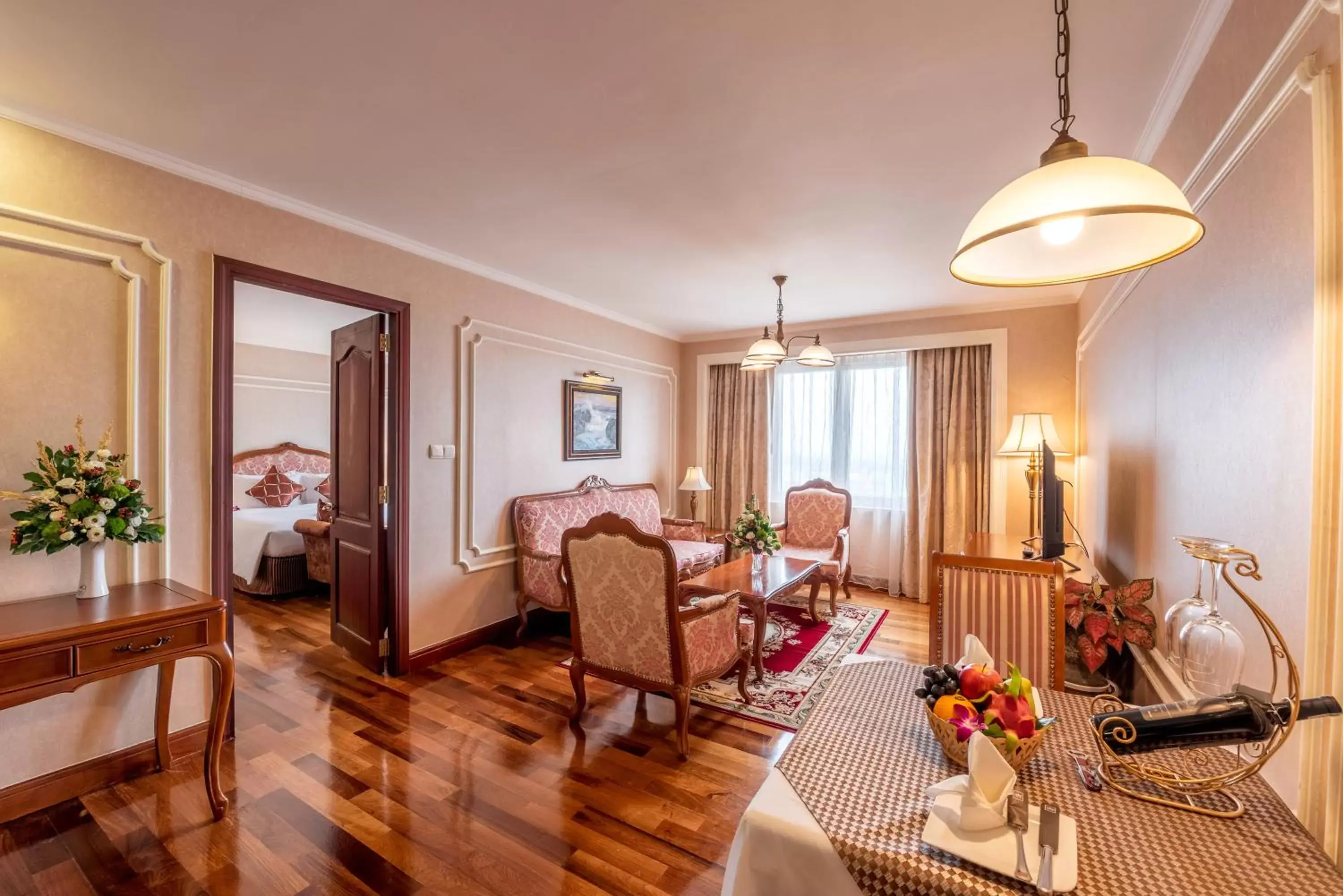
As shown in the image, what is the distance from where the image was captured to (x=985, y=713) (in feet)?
3.32

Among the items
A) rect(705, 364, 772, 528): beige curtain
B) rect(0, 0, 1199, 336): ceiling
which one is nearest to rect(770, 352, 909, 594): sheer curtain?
rect(705, 364, 772, 528): beige curtain

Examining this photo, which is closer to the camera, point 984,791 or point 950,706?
point 984,791

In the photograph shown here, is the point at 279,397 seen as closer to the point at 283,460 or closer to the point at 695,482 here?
the point at 283,460

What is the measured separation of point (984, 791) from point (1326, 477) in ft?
2.52

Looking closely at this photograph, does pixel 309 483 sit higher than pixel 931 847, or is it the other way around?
pixel 309 483

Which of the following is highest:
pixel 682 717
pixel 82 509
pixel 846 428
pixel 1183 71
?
pixel 1183 71

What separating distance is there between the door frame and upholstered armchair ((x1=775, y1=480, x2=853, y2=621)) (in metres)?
2.79

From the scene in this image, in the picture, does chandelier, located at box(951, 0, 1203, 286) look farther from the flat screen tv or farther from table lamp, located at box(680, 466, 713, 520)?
table lamp, located at box(680, 466, 713, 520)

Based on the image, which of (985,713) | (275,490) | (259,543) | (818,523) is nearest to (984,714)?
(985,713)

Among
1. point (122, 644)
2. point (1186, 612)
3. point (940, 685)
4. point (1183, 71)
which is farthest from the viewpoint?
point (122, 644)

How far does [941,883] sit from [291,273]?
3328mm

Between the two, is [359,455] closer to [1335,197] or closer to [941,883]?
[941,883]

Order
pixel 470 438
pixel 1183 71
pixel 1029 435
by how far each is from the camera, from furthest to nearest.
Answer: pixel 470 438 < pixel 1029 435 < pixel 1183 71

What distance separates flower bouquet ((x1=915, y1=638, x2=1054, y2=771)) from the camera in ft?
3.22
